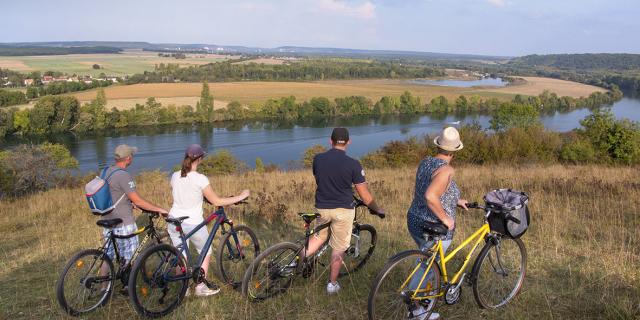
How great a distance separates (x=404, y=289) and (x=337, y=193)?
3.23 ft

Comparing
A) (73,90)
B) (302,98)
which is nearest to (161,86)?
(73,90)

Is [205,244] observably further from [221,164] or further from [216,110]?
[216,110]

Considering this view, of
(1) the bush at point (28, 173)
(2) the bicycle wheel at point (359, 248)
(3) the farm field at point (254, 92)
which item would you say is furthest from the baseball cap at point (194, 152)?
(3) the farm field at point (254, 92)

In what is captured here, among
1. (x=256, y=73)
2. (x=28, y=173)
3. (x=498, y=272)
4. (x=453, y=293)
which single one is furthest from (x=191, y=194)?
(x=256, y=73)

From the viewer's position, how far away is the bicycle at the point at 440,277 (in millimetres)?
3164

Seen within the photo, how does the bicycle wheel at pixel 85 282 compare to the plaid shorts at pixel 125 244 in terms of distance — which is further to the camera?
the plaid shorts at pixel 125 244

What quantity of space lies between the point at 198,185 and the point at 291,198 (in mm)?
5391

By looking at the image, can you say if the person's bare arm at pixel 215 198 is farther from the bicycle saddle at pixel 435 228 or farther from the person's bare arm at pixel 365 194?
the bicycle saddle at pixel 435 228

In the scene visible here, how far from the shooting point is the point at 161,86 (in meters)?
86.8

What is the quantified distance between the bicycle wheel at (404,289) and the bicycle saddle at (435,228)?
17 centimetres

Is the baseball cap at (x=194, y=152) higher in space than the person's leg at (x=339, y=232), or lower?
higher

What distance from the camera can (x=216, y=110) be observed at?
66312 mm

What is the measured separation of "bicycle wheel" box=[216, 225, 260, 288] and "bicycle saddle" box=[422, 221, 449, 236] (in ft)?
6.35

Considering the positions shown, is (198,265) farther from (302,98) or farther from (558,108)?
(558,108)
